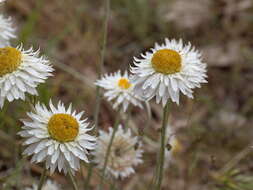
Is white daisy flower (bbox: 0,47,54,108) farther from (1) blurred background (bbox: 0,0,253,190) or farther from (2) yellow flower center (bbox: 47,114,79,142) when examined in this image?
(1) blurred background (bbox: 0,0,253,190)

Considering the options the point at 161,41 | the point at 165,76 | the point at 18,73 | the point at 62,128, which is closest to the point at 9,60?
the point at 18,73

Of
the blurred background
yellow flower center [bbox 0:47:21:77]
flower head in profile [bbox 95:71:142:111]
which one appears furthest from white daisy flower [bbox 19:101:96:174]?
the blurred background

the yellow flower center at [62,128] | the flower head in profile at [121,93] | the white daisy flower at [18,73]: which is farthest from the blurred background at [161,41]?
the yellow flower center at [62,128]

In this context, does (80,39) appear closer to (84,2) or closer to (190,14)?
(84,2)

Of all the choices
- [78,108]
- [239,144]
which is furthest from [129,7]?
[239,144]

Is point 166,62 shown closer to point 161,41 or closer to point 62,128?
point 62,128
